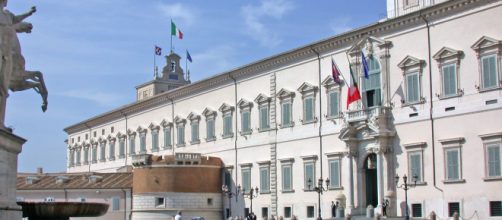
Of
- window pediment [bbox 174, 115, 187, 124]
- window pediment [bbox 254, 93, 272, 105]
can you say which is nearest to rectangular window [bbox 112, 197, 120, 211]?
window pediment [bbox 174, 115, 187, 124]

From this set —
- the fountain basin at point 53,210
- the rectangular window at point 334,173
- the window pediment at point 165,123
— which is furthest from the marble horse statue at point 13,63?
the window pediment at point 165,123

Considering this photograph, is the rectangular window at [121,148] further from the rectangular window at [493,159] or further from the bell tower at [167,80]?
the rectangular window at [493,159]

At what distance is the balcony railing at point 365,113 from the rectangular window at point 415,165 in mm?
2811

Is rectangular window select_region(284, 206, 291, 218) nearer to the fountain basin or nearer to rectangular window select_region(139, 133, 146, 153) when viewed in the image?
rectangular window select_region(139, 133, 146, 153)

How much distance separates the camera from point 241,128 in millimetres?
52312

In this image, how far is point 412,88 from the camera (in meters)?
37.8

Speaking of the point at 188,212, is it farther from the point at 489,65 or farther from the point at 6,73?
the point at 6,73

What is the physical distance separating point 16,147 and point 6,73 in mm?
1222

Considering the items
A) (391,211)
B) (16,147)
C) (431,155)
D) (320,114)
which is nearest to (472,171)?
(431,155)

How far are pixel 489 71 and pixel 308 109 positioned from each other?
13.6 metres

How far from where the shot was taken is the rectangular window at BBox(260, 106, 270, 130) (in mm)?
49366

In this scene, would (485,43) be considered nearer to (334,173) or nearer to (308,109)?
(334,173)

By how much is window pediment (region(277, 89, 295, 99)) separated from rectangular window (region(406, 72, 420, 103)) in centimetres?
996

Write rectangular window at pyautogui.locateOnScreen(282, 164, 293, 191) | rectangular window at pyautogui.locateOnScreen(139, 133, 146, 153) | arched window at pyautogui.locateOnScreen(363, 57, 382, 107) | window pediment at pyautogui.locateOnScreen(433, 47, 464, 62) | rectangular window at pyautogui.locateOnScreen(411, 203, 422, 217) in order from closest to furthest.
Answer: window pediment at pyautogui.locateOnScreen(433, 47, 464, 62)
rectangular window at pyautogui.locateOnScreen(411, 203, 422, 217)
arched window at pyautogui.locateOnScreen(363, 57, 382, 107)
rectangular window at pyautogui.locateOnScreen(282, 164, 293, 191)
rectangular window at pyautogui.locateOnScreen(139, 133, 146, 153)
